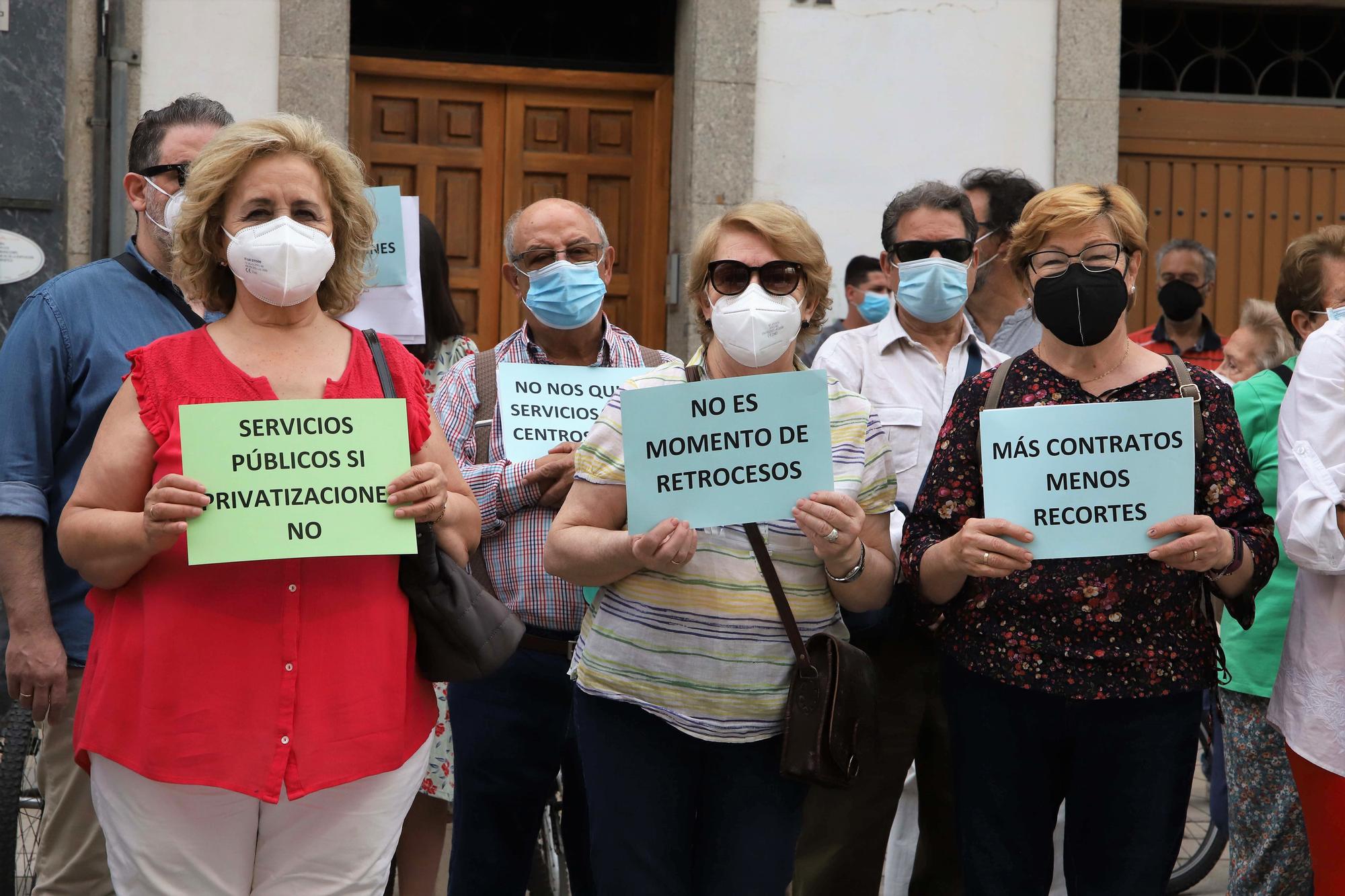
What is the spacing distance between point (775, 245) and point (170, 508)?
4.55 ft

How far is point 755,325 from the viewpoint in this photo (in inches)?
120

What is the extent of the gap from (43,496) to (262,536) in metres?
0.81

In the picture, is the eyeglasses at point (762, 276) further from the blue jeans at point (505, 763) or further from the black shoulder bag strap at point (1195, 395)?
the blue jeans at point (505, 763)

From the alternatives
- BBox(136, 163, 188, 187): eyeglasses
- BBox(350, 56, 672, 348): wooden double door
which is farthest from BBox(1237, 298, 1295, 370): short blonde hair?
BBox(350, 56, 672, 348): wooden double door

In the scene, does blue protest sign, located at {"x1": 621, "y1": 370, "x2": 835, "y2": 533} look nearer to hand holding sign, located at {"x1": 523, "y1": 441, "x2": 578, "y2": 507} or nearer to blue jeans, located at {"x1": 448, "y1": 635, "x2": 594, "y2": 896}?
hand holding sign, located at {"x1": 523, "y1": 441, "x2": 578, "y2": 507}

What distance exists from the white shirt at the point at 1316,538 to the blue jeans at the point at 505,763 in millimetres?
1777

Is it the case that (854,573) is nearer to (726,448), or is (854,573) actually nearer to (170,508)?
(726,448)

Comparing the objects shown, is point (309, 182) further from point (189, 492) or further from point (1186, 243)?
point (1186, 243)

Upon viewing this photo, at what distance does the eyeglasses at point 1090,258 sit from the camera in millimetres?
3217

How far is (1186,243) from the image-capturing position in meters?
7.50

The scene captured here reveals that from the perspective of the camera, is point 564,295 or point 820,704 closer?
point 820,704

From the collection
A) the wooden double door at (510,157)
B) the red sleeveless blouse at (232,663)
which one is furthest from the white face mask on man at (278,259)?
the wooden double door at (510,157)

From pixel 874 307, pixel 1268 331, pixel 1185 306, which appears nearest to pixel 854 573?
pixel 1268 331

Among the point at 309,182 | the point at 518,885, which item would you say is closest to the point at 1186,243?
the point at 518,885
